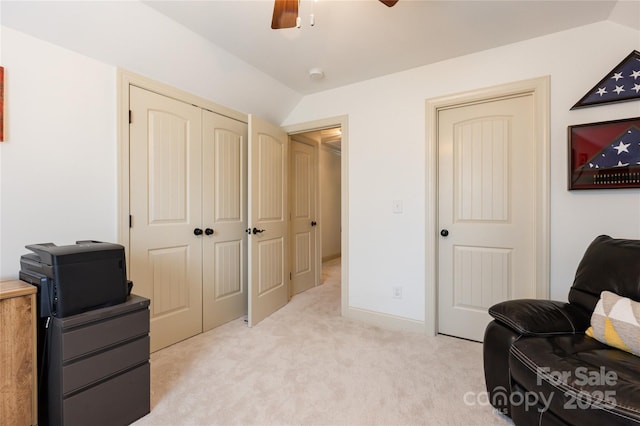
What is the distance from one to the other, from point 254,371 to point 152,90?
2155mm

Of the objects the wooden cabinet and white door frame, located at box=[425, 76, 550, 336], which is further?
white door frame, located at box=[425, 76, 550, 336]

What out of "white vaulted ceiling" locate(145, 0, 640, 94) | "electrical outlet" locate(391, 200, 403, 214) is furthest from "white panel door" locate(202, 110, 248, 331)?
"electrical outlet" locate(391, 200, 403, 214)

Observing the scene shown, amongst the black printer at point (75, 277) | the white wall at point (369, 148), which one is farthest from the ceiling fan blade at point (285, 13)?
the black printer at point (75, 277)

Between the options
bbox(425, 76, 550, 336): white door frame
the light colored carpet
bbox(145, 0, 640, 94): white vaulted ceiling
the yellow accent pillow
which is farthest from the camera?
bbox(425, 76, 550, 336): white door frame

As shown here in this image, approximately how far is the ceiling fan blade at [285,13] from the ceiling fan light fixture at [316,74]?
1.17m

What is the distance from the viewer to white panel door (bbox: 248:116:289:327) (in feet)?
8.88

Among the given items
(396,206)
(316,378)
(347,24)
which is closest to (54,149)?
(347,24)

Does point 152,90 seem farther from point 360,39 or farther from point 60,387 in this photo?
point 60,387

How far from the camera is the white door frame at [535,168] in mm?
A: 2057

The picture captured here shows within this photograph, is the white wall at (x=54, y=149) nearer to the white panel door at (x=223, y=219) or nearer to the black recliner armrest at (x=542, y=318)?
the white panel door at (x=223, y=219)

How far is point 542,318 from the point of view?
4.69ft

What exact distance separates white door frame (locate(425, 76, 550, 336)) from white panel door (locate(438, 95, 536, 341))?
55 mm

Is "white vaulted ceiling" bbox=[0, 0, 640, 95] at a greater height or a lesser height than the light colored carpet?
greater

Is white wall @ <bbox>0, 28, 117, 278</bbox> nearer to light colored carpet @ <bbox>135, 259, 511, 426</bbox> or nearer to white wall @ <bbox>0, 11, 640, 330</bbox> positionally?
white wall @ <bbox>0, 11, 640, 330</bbox>
